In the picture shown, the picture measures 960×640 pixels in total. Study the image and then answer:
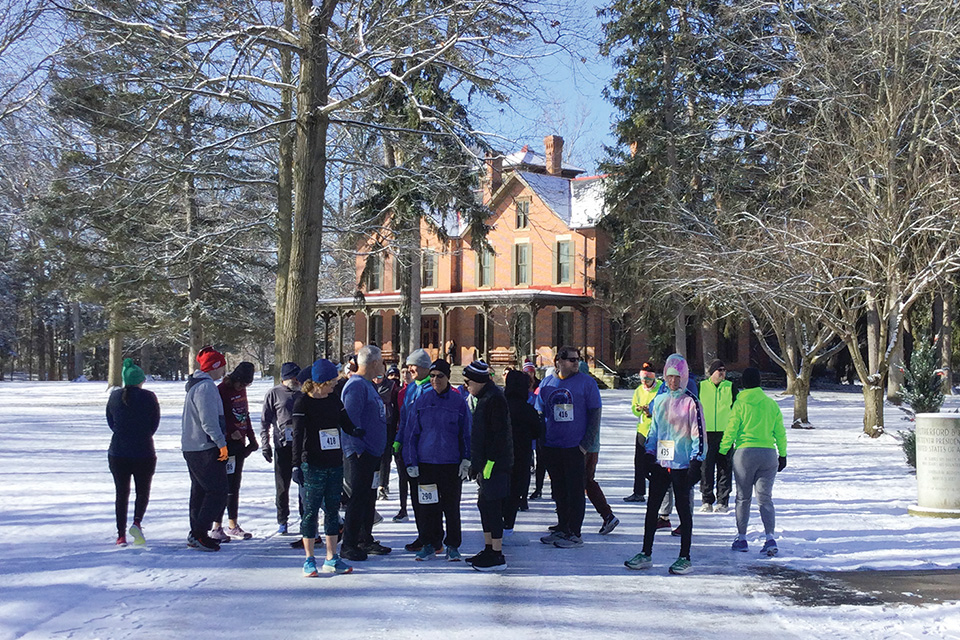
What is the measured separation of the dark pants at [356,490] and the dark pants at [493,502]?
106 cm

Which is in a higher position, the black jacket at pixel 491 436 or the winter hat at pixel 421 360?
the winter hat at pixel 421 360

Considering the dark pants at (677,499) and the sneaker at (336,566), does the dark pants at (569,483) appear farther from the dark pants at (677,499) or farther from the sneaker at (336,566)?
the sneaker at (336,566)

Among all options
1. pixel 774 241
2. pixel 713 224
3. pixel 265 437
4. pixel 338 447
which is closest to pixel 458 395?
pixel 338 447

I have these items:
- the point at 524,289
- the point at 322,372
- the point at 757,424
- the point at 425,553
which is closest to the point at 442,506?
the point at 425,553

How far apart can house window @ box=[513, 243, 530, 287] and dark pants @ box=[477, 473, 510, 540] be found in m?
37.1

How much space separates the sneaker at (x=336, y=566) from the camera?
305 inches

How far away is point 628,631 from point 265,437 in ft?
16.1

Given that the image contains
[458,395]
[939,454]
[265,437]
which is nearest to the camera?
[458,395]

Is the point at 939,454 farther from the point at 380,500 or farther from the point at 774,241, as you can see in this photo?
the point at 774,241

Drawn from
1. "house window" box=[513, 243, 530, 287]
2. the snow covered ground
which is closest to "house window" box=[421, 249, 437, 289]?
"house window" box=[513, 243, 530, 287]

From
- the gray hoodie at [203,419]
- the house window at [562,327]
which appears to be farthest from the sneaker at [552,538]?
the house window at [562,327]

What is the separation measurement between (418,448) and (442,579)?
52.5 inches

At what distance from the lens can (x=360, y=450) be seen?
825cm

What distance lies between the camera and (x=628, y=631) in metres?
6.12
